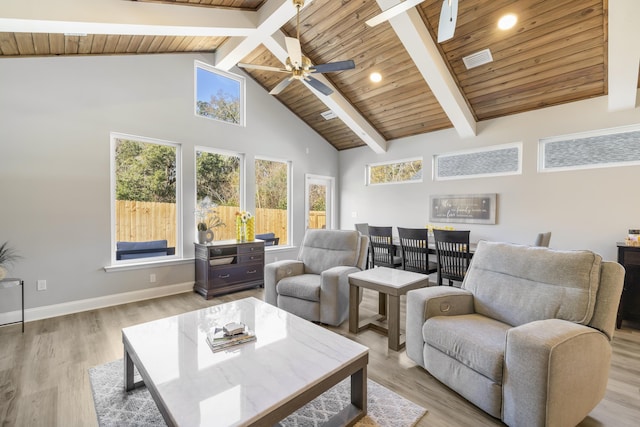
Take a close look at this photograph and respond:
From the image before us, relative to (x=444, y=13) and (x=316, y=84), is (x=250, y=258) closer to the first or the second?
(x=316, y=84)

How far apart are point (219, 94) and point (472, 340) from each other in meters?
4.92

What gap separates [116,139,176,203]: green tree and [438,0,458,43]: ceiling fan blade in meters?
3.86

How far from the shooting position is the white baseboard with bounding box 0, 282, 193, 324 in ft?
10.5

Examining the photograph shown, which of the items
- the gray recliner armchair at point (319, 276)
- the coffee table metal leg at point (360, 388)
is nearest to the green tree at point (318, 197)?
the gray recliner armchair at point (319, 276)

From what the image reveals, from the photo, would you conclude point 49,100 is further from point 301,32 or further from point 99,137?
point 301,32

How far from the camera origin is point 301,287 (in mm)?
3115

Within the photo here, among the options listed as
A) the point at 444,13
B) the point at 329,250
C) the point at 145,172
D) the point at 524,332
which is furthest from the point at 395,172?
the point at 524,332

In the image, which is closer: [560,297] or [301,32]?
[560,297]

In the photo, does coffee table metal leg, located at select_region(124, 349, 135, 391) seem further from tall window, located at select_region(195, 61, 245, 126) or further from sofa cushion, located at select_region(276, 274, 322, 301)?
tall window, located at select_region(195, 61, 245, 126)

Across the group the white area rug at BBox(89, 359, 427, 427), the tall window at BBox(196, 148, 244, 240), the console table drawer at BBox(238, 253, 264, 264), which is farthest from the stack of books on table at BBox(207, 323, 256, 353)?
the tall window at BBox(196, 148, 244, 240)

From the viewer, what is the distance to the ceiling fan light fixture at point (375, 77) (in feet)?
14.4

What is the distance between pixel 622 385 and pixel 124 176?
214 inches

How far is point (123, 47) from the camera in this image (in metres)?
3.68

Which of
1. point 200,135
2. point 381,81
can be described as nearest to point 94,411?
point 200,135
